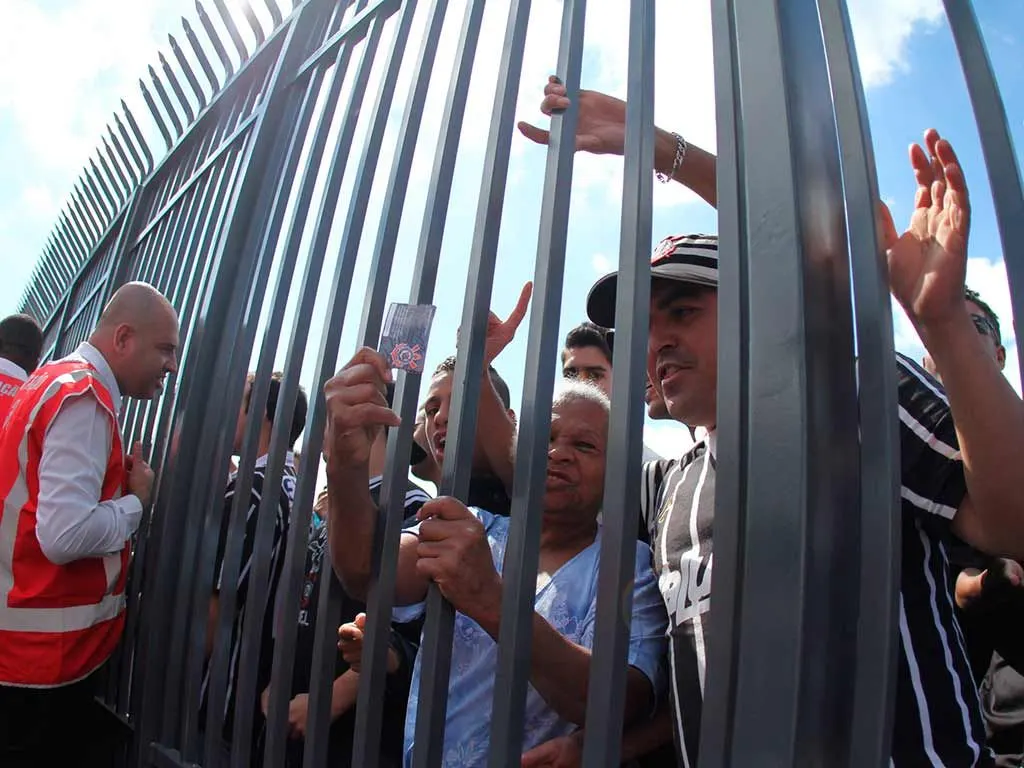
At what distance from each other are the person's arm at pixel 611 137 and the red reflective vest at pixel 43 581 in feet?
5.64

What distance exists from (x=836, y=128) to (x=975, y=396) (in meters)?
0.35

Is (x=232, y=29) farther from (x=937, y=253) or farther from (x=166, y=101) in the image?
(x=937, y=253)

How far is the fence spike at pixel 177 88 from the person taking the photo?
323cm

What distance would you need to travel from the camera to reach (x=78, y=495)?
84.1 inches

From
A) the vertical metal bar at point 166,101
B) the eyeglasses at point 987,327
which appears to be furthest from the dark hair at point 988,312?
the vertical metal bar at point 166,101

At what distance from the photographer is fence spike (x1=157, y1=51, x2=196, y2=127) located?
127 inches

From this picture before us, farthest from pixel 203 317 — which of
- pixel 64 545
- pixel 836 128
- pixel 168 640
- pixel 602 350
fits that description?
pixel 836 128

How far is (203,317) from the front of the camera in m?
2.22

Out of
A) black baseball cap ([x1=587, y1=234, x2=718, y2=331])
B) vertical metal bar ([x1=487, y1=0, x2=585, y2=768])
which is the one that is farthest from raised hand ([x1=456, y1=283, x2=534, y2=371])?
vertical metal bar ([x1=487, y1=0, x2=585, y2=768])

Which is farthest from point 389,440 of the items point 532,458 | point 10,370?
point 10,370

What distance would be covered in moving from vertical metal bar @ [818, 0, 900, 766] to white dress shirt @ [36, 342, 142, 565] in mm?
2052

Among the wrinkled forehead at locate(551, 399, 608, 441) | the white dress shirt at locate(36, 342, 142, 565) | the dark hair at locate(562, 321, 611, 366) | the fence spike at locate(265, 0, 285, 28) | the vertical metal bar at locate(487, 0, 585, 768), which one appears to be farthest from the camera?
the dark hair at locate(562, 321, 611, 366)

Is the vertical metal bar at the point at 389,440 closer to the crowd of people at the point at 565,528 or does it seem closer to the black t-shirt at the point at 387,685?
the crowd of people at the point at 565,528

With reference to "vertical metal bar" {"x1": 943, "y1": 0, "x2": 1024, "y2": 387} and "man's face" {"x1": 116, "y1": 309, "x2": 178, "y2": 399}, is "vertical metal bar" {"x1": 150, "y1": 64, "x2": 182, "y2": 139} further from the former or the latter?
"vertical metal bar" {"x1": 943, "y1": 0, "x2": 1024, "y2": 387}
